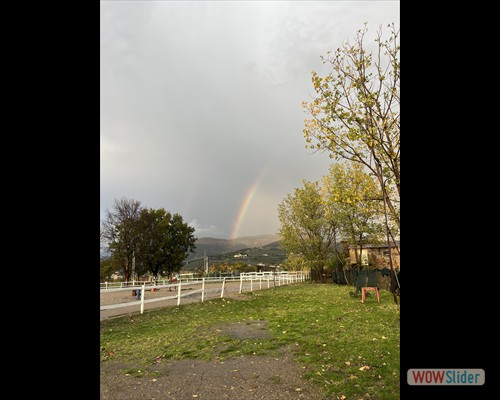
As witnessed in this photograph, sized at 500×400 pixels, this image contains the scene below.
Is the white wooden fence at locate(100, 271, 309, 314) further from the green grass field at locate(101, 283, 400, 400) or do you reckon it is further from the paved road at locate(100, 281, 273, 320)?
the green grass field at locate(101, 283, 400, 400)

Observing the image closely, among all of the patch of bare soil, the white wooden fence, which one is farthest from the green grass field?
the white wooden fence

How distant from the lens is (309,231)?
33.8 meters

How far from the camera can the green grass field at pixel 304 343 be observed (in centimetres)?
383

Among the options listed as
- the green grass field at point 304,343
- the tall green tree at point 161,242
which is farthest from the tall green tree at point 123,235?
the green grass field at point 304,343

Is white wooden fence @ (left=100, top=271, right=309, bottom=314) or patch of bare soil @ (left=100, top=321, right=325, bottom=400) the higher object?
patch of bare soil @ (left=100, top=321, right=325, bottom=400)

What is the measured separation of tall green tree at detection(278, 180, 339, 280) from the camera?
3294cm

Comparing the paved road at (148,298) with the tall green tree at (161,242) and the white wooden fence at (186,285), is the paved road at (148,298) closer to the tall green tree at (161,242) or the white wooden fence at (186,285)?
the white wooden fence at (186,285)

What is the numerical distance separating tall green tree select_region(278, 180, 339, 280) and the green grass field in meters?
23.3

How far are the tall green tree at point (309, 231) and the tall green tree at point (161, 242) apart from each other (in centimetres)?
1474

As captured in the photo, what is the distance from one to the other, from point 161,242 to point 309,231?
1789 cm

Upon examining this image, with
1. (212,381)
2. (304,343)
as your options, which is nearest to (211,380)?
(212,381)

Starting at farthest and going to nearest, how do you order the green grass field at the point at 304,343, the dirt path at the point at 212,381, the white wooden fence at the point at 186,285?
the white wooden fence at the point at 186,285, the green grass field at the point at 304,343, the dirt path at the point at 212,381
